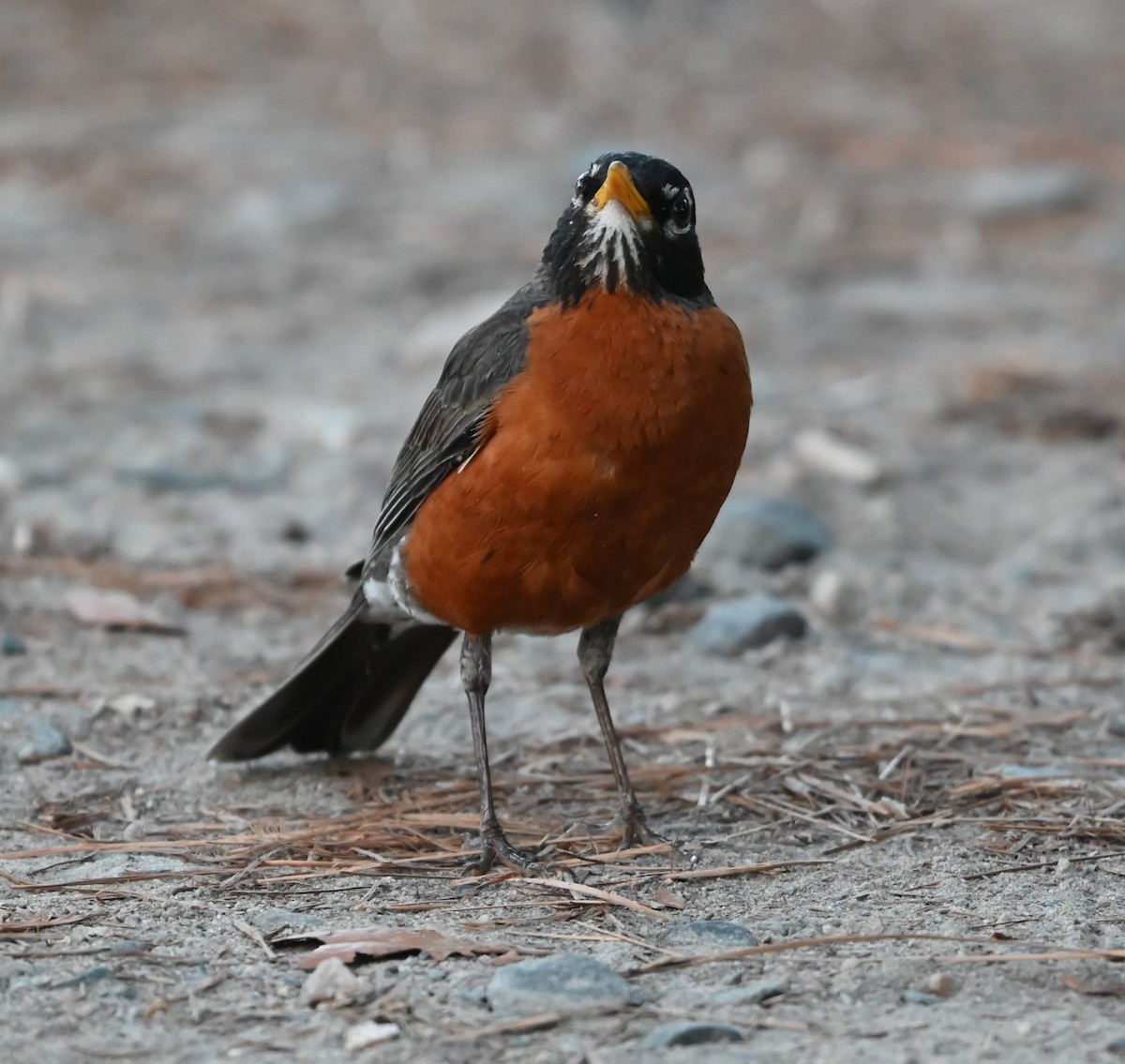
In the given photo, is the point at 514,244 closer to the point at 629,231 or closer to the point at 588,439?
the point at 629,231

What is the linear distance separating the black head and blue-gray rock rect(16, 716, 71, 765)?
5.82ft

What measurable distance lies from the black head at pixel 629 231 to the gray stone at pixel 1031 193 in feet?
24.3

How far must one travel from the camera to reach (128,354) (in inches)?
340

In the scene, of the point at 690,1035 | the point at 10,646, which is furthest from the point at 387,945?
the point at 10,646

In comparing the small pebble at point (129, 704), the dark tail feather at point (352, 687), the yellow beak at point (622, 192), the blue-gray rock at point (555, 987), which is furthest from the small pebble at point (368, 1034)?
the small pebble at point (129, 704)

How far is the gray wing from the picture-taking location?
4129mm

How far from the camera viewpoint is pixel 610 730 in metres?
4.43

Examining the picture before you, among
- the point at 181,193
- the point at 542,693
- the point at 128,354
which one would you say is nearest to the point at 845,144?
the point at 181,193

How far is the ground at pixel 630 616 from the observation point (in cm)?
327

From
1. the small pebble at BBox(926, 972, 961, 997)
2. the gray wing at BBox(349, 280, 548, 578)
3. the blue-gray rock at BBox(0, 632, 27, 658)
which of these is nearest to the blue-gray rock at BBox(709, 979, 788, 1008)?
the small pebble at BBox(926, 972, 961, 997)

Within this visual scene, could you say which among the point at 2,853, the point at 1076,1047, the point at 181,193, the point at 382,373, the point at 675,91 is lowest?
the point at 1076,1047

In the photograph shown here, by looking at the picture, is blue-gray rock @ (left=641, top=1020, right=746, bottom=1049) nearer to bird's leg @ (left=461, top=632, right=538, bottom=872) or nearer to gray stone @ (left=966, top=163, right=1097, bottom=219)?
bird's leg @ (left=461, top=632, right=538, bottom=872)

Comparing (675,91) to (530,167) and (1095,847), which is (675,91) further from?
(1095,847)

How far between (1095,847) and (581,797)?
128 centimetres
